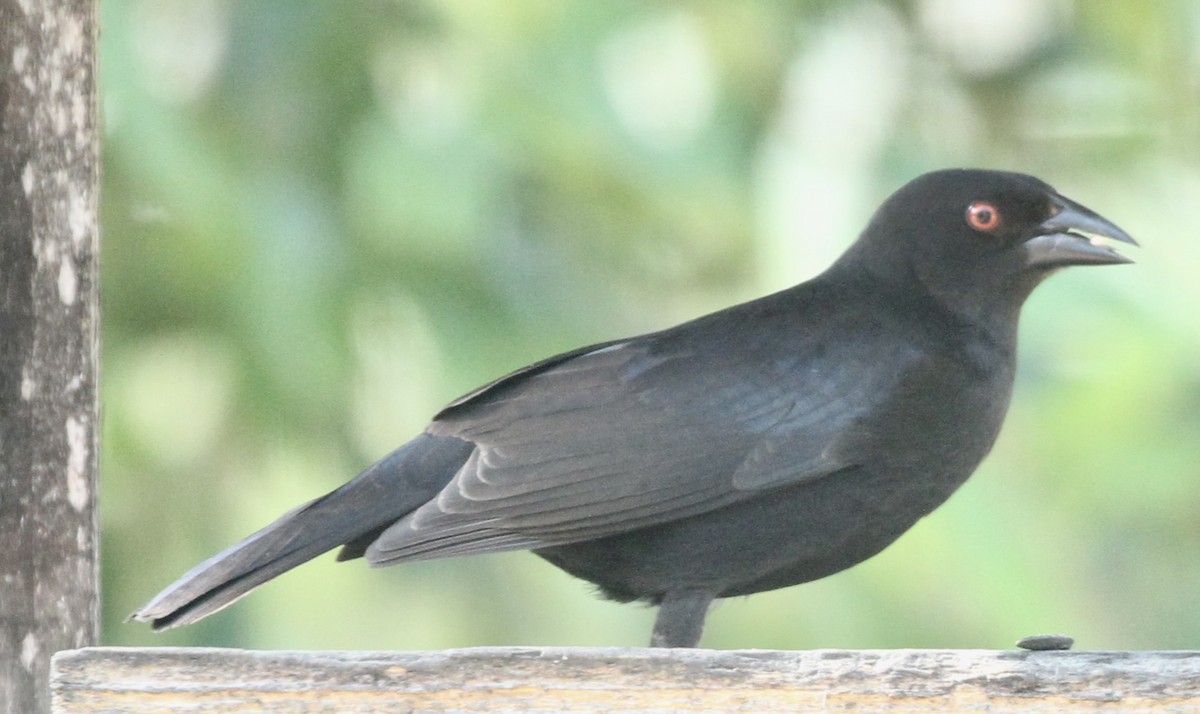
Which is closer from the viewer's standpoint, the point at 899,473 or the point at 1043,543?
the point at 899,473

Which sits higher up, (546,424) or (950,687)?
(546,424)

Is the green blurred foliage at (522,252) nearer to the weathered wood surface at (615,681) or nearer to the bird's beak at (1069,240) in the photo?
the bird's beak at (1069,240)

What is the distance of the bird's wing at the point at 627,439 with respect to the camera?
10.3 feet

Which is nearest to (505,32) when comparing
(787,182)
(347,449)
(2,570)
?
(787,182)

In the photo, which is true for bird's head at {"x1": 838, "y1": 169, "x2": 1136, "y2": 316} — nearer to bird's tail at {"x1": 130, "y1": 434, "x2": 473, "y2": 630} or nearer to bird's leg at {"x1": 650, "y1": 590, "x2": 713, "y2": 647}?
bird's leg at {"x1": 650, "y1": 590, "x2": 713, "y2": 647}

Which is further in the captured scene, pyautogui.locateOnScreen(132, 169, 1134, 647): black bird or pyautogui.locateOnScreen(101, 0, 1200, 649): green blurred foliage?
pyautogui.locateOnScreen(101, 0, 1200, 649): green blurred foliage

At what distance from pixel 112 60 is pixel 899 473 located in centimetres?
279

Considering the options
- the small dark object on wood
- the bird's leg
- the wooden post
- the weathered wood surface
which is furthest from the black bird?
the small dark object on wood

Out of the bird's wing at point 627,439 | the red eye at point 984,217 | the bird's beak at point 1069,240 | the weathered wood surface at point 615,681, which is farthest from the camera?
the red eye at point 984,217

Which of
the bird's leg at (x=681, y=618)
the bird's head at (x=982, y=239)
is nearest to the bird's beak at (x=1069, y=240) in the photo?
the bird's head at (x=982, y=239)

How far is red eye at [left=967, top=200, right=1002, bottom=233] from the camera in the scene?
12.3 ft

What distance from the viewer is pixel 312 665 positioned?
7.59ft

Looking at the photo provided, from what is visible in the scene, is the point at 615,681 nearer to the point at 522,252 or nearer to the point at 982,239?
the point at 982,239

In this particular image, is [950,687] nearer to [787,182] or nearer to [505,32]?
[787,182]
